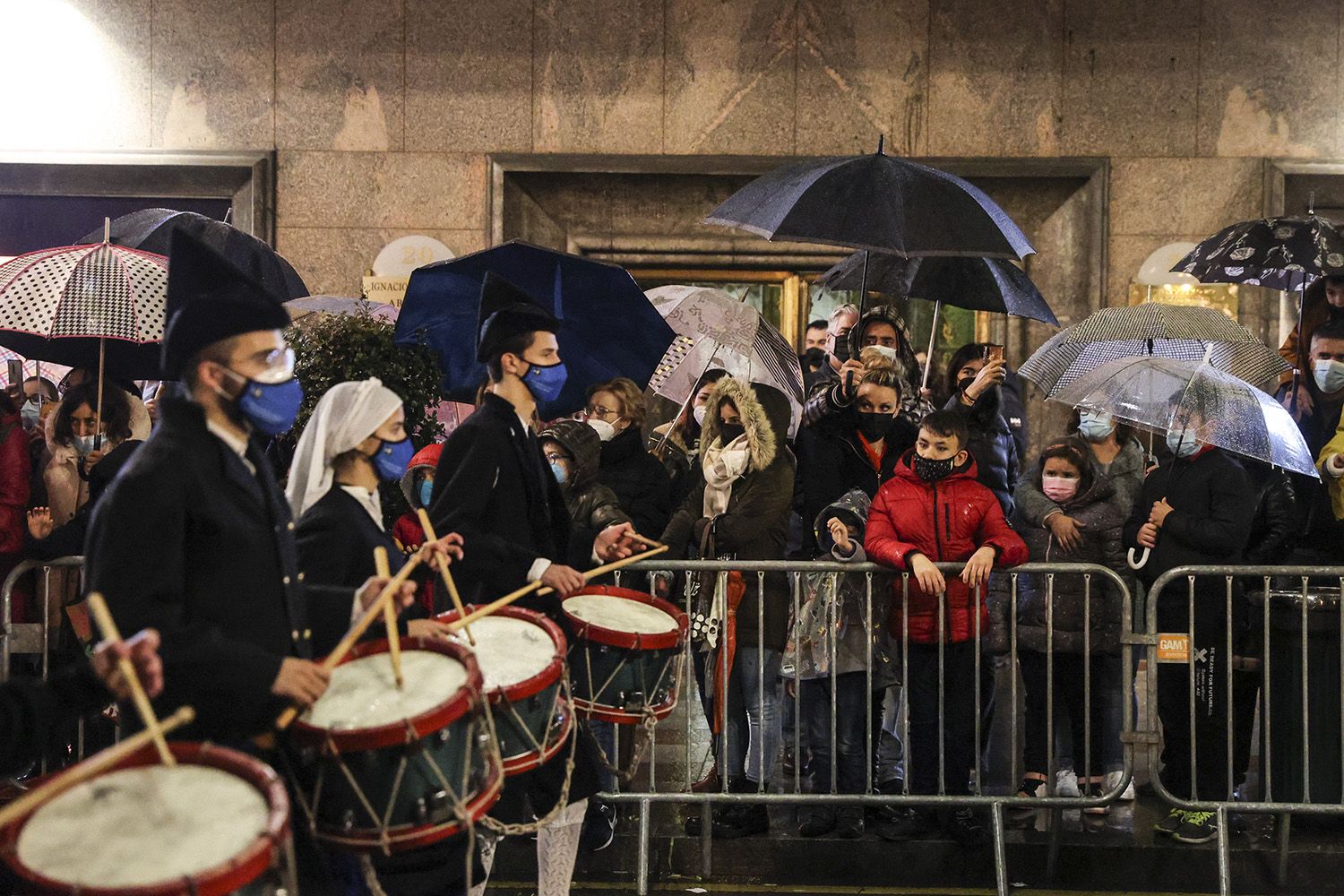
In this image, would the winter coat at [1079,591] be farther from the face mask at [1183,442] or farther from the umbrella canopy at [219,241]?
the umbrella canopy at [219,241]

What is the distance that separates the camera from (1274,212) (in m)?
12.0

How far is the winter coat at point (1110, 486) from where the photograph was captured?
26.1 ft

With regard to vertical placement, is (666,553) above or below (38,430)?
below

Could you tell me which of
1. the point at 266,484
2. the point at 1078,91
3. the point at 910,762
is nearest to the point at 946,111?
the point at 1078,91

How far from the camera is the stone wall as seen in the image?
1216cm

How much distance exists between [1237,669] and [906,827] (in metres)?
1.74

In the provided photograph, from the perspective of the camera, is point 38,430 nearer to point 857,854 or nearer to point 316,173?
point 316,173

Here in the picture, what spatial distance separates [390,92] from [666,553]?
592 centimetres

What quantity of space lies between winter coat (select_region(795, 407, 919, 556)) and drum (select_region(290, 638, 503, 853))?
395cm

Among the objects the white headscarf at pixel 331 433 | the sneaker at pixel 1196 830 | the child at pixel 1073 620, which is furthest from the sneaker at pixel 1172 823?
the white headscarf at pixel 331 433

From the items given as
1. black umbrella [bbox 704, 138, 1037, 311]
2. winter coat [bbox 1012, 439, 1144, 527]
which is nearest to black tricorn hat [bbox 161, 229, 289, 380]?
black umbrella [bbox 704, 138, 1037, 311]

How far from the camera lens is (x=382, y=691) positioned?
4.27m

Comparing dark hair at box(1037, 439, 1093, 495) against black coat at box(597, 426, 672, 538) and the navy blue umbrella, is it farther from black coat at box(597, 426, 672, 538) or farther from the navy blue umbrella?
the navy blue umbrella

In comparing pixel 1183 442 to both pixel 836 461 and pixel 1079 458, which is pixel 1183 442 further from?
pixel 836 461
